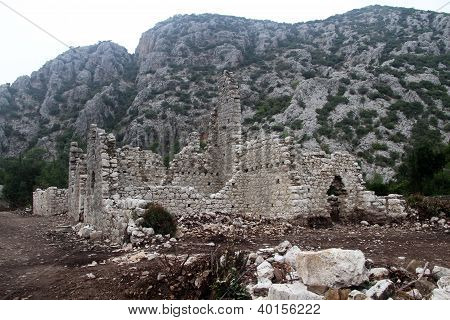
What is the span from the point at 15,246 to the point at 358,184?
12011mm

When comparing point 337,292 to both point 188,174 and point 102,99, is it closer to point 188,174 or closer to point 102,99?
point 188,174

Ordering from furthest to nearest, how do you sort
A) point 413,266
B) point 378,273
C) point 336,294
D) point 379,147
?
1. point 379,147
2. point 413,266
3. point 378,273
4. point 336,294

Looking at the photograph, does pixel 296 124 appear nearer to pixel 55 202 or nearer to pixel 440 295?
pixel 55 202

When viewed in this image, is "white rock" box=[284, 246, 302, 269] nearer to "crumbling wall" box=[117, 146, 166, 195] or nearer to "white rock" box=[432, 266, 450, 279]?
"white rock" box=[432, 266, 450, 279]

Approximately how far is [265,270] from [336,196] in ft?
33.0

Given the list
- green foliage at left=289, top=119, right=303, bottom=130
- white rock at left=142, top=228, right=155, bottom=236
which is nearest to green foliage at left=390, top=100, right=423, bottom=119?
green foliage at left=289, top=119, right=303, bottom=130

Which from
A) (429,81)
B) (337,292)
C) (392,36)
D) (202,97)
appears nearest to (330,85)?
(429,81)

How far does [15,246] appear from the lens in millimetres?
12227

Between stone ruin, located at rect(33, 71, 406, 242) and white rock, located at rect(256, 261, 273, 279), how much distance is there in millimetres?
4967

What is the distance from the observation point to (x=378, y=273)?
234 inches

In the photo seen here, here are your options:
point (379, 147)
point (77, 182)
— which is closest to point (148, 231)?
point (77, 182)

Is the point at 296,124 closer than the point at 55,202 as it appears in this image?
No

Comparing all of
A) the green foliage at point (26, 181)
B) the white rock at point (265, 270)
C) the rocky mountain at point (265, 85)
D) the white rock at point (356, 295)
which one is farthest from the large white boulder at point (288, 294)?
the green foliage at point (26, 181)
